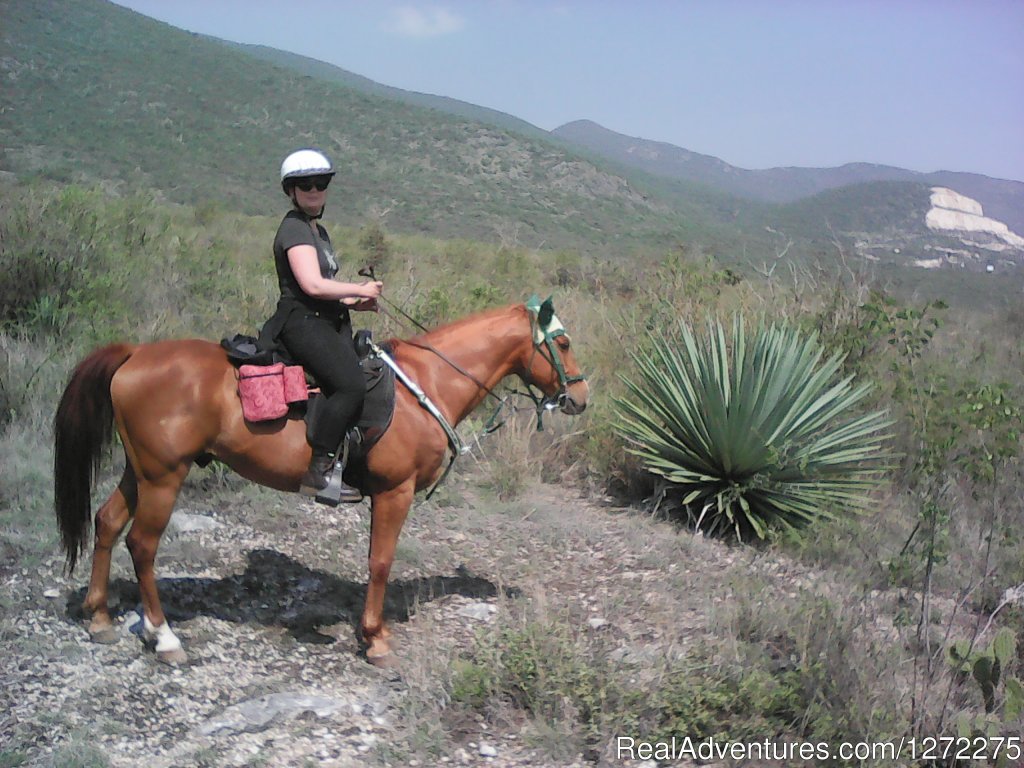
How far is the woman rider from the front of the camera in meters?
4.21

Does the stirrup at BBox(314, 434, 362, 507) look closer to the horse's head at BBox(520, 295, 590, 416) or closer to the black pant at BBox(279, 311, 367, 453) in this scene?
the black pant at BBox(279, 311, 367, 453)

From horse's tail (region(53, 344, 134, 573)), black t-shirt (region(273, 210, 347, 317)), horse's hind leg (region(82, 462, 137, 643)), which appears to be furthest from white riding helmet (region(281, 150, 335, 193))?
horse's hind leg (region(82, 462, 137, 643))

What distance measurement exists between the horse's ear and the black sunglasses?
135 centimetres

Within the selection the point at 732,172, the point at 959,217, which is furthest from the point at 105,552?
the point at 732,172

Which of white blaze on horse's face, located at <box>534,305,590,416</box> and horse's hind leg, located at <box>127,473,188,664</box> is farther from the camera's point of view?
white blaze on horse's face, located at <box>534,305,590,416</box>

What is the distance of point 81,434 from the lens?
14.6ft

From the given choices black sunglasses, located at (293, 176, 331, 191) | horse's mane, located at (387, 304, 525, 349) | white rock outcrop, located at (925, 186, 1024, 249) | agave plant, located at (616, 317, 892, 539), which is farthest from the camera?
white rock outcrop, located at (925, 186, 1024, 249)

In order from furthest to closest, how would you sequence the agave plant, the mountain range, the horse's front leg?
the mountain range < the agave plant < the horse's front leg

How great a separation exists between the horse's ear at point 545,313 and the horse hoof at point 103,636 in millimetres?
2876

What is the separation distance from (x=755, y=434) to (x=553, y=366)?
2.54 metres

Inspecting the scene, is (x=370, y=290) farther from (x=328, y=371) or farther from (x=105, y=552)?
(x=105, y=552)

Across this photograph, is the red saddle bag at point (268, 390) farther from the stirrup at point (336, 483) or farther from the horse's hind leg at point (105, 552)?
the horse's hind leg at point (105, 552)

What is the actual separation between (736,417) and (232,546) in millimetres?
4005

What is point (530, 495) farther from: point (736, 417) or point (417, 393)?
point (417, 393)
